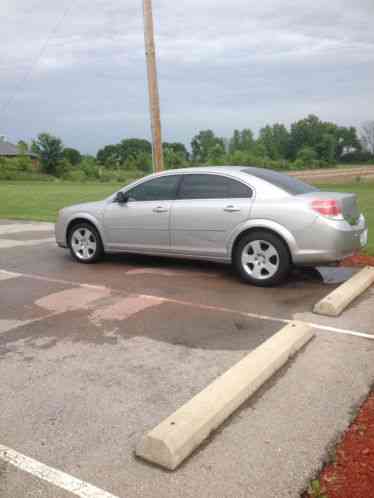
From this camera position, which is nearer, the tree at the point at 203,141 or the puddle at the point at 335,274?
the puddle at the point at 335,274

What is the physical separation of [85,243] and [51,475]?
234 inches

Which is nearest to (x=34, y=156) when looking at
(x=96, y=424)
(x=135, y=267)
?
(x=135, y=267)

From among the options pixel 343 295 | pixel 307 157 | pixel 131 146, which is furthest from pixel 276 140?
pixel 343 295

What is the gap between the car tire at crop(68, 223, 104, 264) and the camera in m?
8.16

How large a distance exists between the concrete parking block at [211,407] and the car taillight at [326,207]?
238 cm

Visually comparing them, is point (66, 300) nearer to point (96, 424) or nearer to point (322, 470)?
point (96, 424)

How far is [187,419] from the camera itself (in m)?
2.89

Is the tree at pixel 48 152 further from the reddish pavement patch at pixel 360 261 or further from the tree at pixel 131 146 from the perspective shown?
the reddish pavement patch at pixel 360 261

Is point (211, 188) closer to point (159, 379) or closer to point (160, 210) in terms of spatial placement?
point (160, 210)

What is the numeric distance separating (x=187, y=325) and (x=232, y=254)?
2.00 metres

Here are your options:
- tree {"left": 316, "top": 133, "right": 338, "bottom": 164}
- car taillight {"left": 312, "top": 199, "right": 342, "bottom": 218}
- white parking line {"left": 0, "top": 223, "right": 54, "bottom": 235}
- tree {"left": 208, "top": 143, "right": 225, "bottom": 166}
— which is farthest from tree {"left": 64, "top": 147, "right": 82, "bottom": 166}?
car taillight {"left": 312, "top": 199, "right": 342, "bottom": 218}

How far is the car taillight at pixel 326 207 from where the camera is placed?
6.18 m

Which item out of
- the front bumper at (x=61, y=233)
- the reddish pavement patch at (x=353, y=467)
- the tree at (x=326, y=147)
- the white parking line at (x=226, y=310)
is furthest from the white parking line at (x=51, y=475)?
the tree at (x=326, y=147)

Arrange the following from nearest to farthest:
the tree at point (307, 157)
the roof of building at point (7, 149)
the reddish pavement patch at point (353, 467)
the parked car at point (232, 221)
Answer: the reddish pavement patch at point (353, 467), the parked car at point (232, 221), the tree at point (307, 157), the roof of building at point (7, 149)
